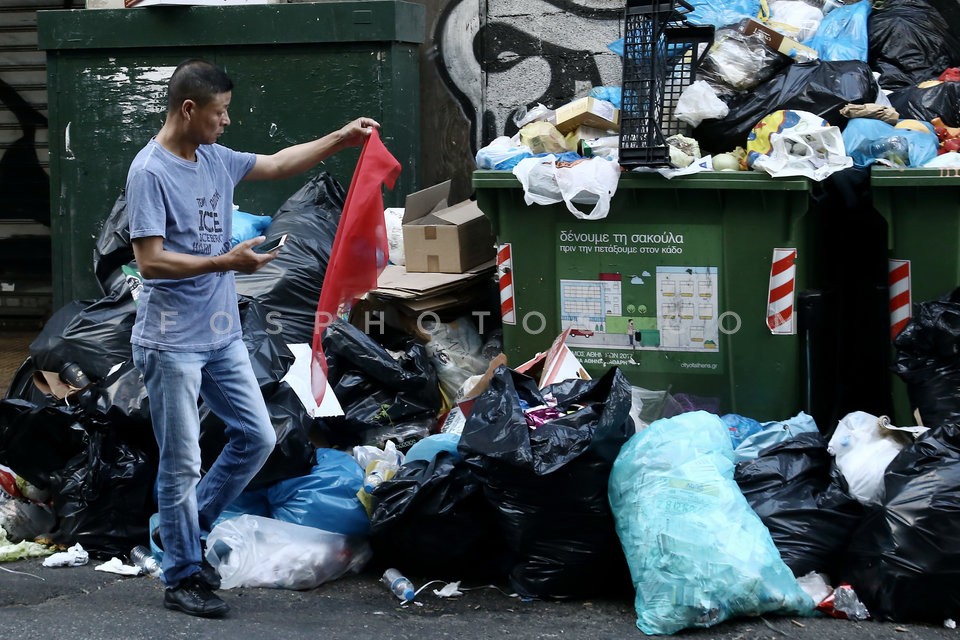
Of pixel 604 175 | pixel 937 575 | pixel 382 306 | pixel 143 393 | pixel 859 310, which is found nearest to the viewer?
pixel 937 575

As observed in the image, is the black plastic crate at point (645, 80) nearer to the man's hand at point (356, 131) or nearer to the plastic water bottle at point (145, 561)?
the man's hand at point (356, 131)

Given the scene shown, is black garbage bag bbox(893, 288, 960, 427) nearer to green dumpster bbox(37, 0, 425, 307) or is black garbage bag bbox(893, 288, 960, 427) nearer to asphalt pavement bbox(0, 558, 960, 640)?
asphalt pavement bbox(0, 558, 960, 640)

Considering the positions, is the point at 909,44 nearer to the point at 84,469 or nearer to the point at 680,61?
the point at 680,61

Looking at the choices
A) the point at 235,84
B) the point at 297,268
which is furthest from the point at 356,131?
the point at 235,84

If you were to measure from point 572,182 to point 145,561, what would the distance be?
6.73 feet

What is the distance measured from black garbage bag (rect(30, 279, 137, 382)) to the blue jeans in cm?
119

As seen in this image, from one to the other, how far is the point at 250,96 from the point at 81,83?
2.89 ft

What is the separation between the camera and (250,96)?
5.78 m

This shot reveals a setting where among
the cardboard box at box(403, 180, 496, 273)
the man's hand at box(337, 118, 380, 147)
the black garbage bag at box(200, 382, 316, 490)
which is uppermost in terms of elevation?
the man's hand at box(337, 118, 380, 147)

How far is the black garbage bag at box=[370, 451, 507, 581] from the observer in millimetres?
3730

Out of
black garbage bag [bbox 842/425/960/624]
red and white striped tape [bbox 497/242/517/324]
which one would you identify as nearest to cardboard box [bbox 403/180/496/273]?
red and white striped tape [bbox 497/242/517/324]

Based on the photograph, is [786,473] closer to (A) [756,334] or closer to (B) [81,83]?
(A) [756,334]

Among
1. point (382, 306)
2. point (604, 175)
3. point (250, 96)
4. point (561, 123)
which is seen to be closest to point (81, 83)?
point (250, 96)

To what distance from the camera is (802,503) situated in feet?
11.8
